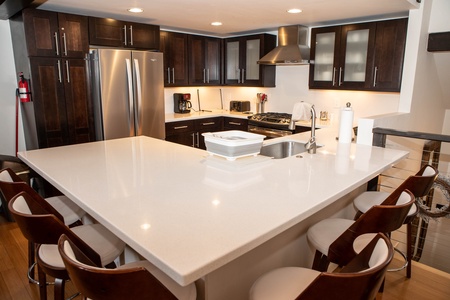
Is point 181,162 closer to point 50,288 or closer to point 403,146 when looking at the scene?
point 50,288

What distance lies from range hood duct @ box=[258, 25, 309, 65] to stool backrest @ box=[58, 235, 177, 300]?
3.79 meters

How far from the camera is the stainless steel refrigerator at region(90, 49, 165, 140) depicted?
3674mm

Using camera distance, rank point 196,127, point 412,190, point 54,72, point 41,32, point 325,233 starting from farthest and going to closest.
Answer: point 196,127
point 54,72
point 41,32
point 412,190
point 325,233

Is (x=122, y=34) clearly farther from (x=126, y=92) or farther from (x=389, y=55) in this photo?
(x=389, y=55)

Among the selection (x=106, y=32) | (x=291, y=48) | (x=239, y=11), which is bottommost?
(x=291, y=48)

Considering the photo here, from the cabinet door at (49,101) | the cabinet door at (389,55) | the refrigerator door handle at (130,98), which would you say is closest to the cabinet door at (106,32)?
the refrigerator door handle at (130,98)

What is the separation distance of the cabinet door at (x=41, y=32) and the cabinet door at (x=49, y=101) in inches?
3.6

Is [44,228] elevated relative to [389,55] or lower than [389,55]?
lower

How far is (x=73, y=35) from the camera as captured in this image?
141 inches

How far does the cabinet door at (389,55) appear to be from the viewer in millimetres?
3658

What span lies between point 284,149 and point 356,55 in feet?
6.42

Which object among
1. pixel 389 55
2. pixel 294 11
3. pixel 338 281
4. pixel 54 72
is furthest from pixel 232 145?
pixel 389 55

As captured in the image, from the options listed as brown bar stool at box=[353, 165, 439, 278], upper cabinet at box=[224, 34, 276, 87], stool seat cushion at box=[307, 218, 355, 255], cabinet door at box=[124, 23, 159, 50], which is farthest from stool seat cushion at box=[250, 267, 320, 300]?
upper cabinet at box=[224, 34, 276, 87]

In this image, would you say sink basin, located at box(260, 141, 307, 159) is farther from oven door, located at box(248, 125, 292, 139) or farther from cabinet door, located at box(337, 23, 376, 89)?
cabinet door, located at box(337, 23, 376, 89)
